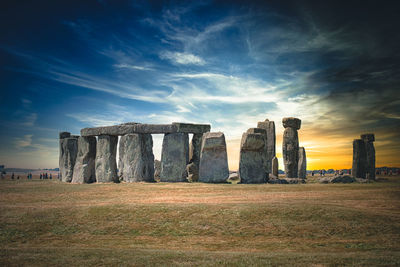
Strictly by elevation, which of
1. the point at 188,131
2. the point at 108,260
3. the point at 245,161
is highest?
the point at 188,131

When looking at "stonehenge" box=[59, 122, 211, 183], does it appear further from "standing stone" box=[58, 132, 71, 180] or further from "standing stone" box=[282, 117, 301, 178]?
"standing stone" box=[282, 117, 301, 178]

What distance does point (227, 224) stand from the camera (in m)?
9.15

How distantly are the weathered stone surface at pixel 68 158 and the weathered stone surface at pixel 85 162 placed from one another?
1.31 m

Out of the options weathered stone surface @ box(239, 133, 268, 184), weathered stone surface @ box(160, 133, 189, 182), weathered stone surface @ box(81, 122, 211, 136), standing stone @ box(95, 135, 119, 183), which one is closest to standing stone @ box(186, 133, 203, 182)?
weathered stone surface @ box(81, 122, 211, 136)

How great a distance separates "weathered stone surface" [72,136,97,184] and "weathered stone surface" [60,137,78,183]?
131 cm

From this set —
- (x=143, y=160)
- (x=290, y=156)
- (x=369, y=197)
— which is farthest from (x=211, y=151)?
(x=369, y=197)

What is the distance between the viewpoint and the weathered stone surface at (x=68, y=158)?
2316 centimetres

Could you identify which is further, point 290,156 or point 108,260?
point 290,156

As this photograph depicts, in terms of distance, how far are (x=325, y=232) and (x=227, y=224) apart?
2.58 meters

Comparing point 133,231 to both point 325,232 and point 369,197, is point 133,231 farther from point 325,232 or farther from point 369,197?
point 369,197

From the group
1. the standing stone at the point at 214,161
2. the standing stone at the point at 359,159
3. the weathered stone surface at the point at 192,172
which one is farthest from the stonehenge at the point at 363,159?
the weathered stone surface at the point at 192,172

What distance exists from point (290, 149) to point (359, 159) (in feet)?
15.2

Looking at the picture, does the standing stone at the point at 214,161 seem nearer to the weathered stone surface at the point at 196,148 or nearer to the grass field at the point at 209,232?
the weathered stone surface at the point at 196,148

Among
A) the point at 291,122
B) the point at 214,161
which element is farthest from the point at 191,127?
the point at 291,122
